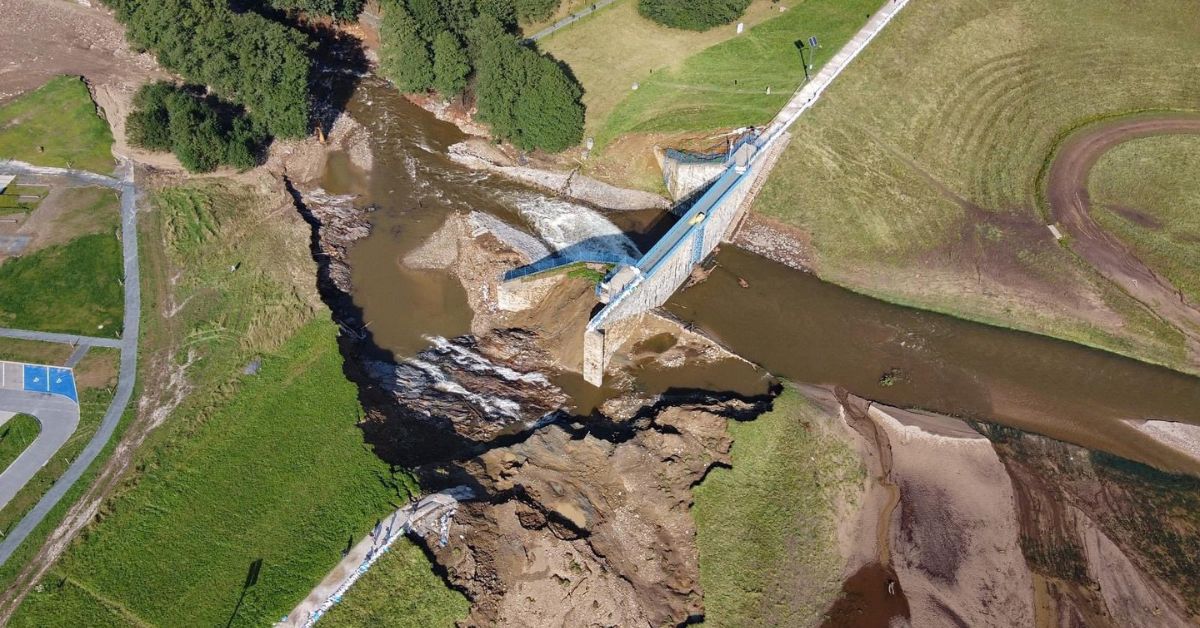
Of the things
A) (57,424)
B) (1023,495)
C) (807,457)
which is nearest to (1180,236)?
(1023,495)

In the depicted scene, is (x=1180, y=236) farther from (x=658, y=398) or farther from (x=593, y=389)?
(x=593, y=389)

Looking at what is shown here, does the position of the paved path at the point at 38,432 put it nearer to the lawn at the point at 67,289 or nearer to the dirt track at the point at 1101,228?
the lawn at the point at 67,289

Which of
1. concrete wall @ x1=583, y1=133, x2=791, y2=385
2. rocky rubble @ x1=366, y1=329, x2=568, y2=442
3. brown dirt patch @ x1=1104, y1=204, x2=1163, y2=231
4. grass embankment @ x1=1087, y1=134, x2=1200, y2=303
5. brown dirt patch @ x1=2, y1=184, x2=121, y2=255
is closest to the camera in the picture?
rocky rubble @ x1=366, y1=329, x2=568, y2=442

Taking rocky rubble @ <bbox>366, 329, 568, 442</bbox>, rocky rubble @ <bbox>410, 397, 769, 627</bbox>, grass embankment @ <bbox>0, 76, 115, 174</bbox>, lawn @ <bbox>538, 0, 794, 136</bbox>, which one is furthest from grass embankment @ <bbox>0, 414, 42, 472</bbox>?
lawn @ <bbox>538, 0, 794, 136</bbox>

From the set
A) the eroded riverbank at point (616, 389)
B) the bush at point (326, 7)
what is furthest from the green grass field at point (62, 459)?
the bush at point (326, 7)

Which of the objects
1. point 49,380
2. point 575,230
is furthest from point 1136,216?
point 49,380

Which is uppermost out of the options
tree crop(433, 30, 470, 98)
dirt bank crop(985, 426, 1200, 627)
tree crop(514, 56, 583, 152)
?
tree crop(433, 30, 470, 98)

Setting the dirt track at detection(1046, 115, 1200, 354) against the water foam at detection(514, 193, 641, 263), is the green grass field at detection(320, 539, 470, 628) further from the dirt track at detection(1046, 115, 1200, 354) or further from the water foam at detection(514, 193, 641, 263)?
the dirt track at detection(1046, 115, 1200, 354)

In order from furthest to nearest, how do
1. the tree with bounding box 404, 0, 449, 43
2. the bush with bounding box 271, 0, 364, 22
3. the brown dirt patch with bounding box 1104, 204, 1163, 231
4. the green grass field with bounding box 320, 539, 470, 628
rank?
the bush with bounding box 271, 0, 364, 22
the tree with bounding box 404, 0, 449, 43
the brown dirt patch with bounding box 1104, 204, 1163, 231
the green grass field with bounding box 320, 539, 470, 628
